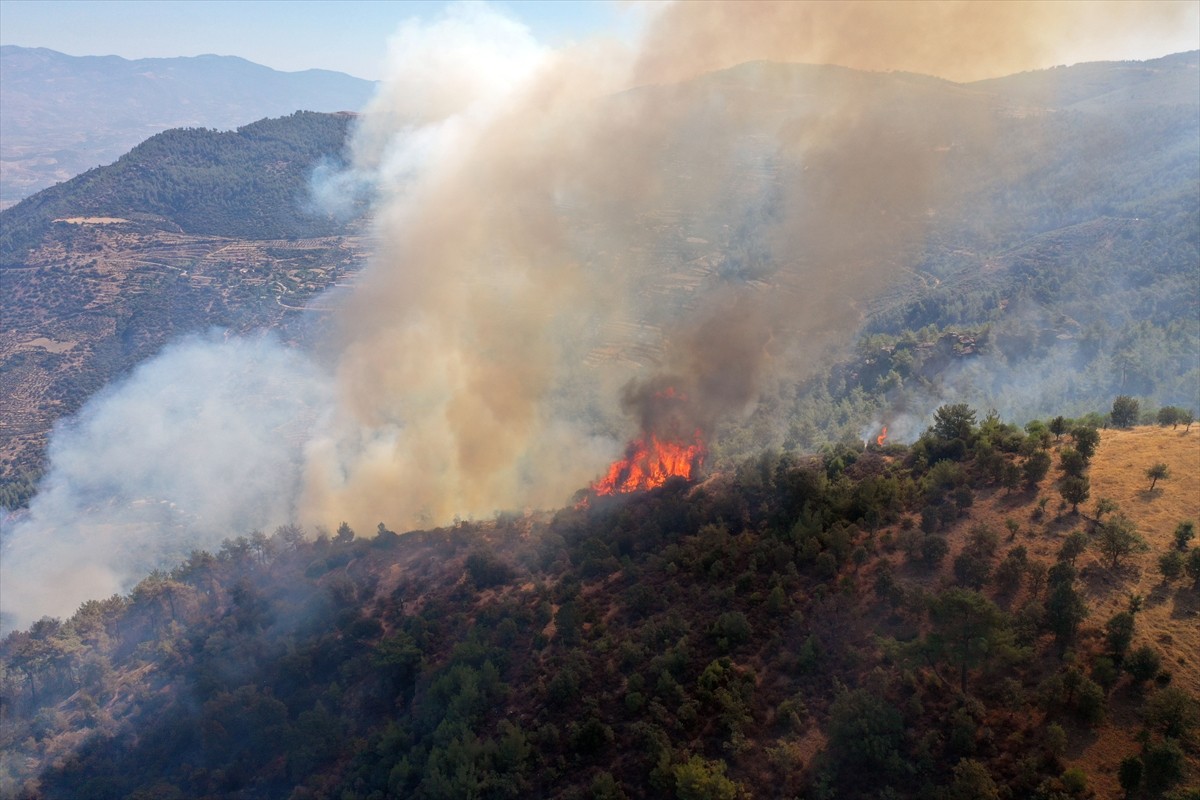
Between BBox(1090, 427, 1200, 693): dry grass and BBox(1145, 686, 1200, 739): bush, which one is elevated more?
BBox(1090, 427, 1200, 693): dry grass

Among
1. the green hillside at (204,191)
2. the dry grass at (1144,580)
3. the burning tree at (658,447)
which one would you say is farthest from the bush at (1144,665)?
the green hillside at (204,191)

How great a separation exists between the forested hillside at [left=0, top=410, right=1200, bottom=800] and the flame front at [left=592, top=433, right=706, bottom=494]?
5.28m

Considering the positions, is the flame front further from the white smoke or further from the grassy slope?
the white smoke

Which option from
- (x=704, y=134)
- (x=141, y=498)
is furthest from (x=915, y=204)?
(x=141, y=498)

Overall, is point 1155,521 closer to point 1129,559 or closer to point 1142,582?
point 1129,559

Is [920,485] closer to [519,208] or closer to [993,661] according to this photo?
[993,661]

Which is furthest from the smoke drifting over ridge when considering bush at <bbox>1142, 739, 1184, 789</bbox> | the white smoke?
bush at <bbox>1142, 739, 1184, 789</bbox>

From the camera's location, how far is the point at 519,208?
3369 inches

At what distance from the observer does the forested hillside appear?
24.9m

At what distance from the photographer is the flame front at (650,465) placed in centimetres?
5348

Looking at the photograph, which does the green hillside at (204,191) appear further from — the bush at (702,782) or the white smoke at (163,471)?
the bush at (702,782)

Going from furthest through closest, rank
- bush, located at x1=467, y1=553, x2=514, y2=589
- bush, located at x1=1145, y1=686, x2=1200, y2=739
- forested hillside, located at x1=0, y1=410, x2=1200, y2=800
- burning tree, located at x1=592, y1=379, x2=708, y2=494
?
burning tree, located at x1=592, y1=379, x2=708, y2=494, bush, located at x1=467, y1=553, x2=514, y2=589, forested hillside, located at x1=0, y1=410, x2=1200, y2=800, bush, located at x1=1145, y1=686, x2=1200, y2=739

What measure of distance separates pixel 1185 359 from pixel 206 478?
10276cm

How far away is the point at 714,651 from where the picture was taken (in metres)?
31.2
